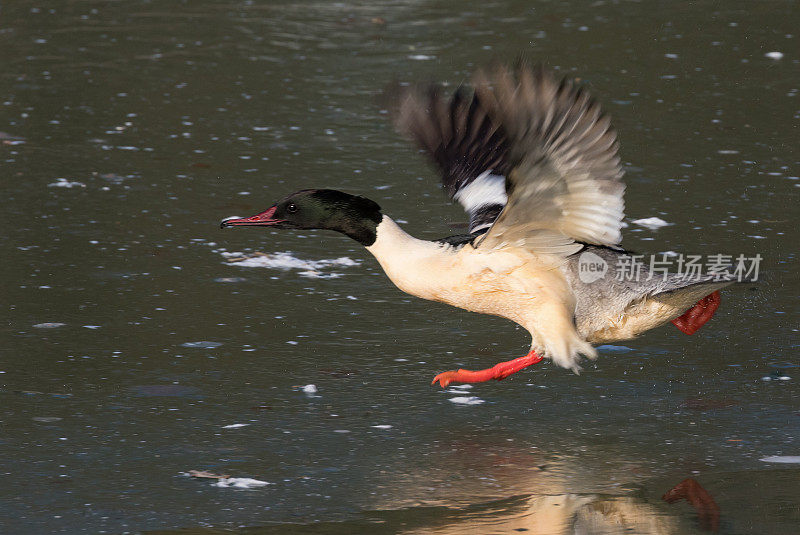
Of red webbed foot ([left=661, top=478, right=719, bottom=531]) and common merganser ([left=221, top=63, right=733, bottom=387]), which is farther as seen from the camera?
common merganser ([left=221, top=63, right=733, bottom=387])

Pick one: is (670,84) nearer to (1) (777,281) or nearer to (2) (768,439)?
(1) (777,281)

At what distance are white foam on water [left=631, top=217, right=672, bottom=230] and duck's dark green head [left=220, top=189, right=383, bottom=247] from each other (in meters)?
2.22

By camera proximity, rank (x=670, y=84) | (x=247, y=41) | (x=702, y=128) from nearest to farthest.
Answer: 1. (x=702, y=128)
2. (x=670, y=84)
3. (x=247, y=41)

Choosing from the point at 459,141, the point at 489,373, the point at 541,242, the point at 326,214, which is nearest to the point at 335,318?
the point at 326,214

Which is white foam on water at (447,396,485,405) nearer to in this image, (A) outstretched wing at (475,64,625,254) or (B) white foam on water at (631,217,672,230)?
(A) outstretched wing at (475,64,625,254)

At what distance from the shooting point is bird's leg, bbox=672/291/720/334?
17.2 ft

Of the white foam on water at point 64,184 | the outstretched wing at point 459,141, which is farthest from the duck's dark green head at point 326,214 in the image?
the white foam on water at point 64,184

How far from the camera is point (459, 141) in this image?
5750mm

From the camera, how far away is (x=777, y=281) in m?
6.07

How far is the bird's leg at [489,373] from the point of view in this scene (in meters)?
4.88

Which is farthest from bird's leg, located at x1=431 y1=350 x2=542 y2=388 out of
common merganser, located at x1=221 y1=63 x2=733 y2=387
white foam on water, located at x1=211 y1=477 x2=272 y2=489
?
white foam on water, located at x1=211 y1=477 x2=272 y2=489

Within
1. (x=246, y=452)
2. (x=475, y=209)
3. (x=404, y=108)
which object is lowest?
(x=246, y=452)

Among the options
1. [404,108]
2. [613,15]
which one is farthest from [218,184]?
[613,15]

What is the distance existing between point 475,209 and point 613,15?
20.9 feet
